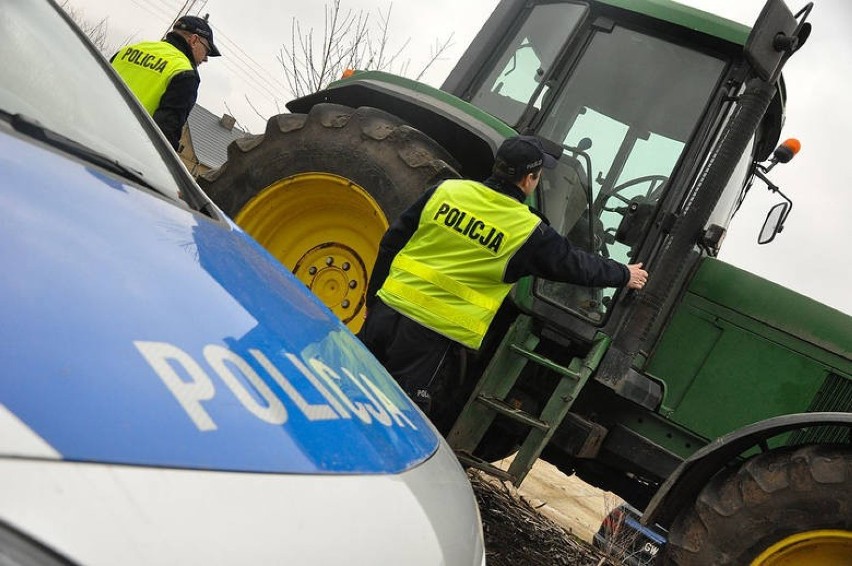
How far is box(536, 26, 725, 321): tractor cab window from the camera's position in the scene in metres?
3.91

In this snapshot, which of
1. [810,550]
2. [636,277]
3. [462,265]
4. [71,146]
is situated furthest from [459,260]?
[71,146]

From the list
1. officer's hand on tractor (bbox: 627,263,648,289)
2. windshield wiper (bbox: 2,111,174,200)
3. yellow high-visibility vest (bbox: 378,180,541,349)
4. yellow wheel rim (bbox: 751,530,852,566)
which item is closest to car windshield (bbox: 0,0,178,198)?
windshield wiper (bbox: 2,111,174,200)

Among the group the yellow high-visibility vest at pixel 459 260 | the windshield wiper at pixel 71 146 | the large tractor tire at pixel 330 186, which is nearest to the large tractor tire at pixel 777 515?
the yellow high-visibility vest at pixel 459 260

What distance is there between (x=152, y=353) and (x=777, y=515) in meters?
2.53

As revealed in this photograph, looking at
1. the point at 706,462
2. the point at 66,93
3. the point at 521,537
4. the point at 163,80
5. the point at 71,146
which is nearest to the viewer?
the point at 71,146

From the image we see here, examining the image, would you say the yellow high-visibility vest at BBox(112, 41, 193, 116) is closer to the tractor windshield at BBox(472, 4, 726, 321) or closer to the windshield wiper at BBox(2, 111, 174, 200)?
the tractor windshield at BBox(472, 4, 726, 321)

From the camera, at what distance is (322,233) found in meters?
4.16

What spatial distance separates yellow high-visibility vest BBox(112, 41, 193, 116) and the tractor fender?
11.0ft

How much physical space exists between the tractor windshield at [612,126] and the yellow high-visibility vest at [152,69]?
200 cm

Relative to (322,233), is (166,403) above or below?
below

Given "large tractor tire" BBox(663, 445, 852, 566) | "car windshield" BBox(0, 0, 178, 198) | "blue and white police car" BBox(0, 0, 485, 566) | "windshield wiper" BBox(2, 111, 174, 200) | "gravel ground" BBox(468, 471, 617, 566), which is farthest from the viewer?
"gravel ground" BBox(468, 471, 617, 566)

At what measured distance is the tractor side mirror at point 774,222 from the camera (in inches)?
187

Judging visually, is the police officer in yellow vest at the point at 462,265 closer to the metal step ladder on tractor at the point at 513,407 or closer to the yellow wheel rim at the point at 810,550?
→ the metal step ladder on tractor at the point at 513,407

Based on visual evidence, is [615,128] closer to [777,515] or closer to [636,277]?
[636,277]
